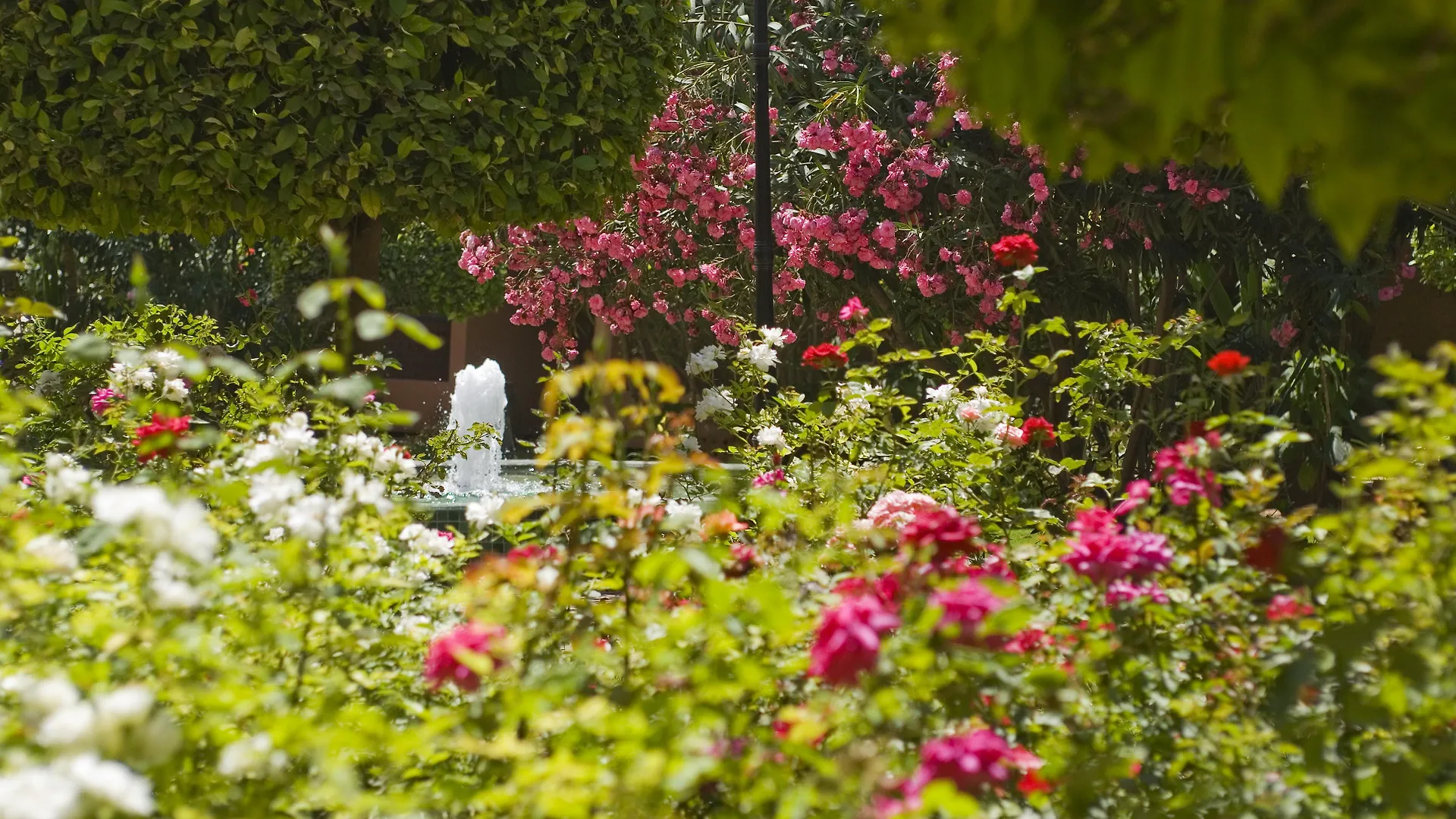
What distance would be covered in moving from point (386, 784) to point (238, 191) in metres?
3.13

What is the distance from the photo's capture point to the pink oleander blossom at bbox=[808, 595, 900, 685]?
169cm

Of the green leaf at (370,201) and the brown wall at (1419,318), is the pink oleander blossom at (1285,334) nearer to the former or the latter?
the brown wall at (1419,318)

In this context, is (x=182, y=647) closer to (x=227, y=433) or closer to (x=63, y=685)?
(x=63, y=685)

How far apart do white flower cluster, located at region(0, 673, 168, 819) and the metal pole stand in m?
4.36

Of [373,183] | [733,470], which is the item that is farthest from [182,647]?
[733,470]

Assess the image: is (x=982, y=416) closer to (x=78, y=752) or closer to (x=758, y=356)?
(x=758, y=356)

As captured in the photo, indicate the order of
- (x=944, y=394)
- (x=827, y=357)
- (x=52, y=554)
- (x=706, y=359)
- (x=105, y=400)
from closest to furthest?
(x=52, y=554)
(x=827, y=357)
(x=944, y=394)
(x=105, y=400)
(x=706, y=359)

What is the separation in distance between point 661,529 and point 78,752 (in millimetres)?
1065

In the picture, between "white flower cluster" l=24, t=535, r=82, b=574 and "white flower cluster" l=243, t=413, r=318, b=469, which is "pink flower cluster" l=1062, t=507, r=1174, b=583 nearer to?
"white flower cluster" l=243, t=413, r=318, b=469

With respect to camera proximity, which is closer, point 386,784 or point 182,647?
point 182,647

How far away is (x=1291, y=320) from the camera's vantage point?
7.71 metres

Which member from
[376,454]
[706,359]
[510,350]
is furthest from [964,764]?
[510,350]

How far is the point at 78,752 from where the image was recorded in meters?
1.45

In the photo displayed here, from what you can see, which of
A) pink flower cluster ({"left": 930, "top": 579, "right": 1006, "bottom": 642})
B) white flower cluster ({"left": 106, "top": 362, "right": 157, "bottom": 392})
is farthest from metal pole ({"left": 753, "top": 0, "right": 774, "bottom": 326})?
pink flower cluster ({"left": 930, "top": 579, "right": 1006, "bottom": 642})
